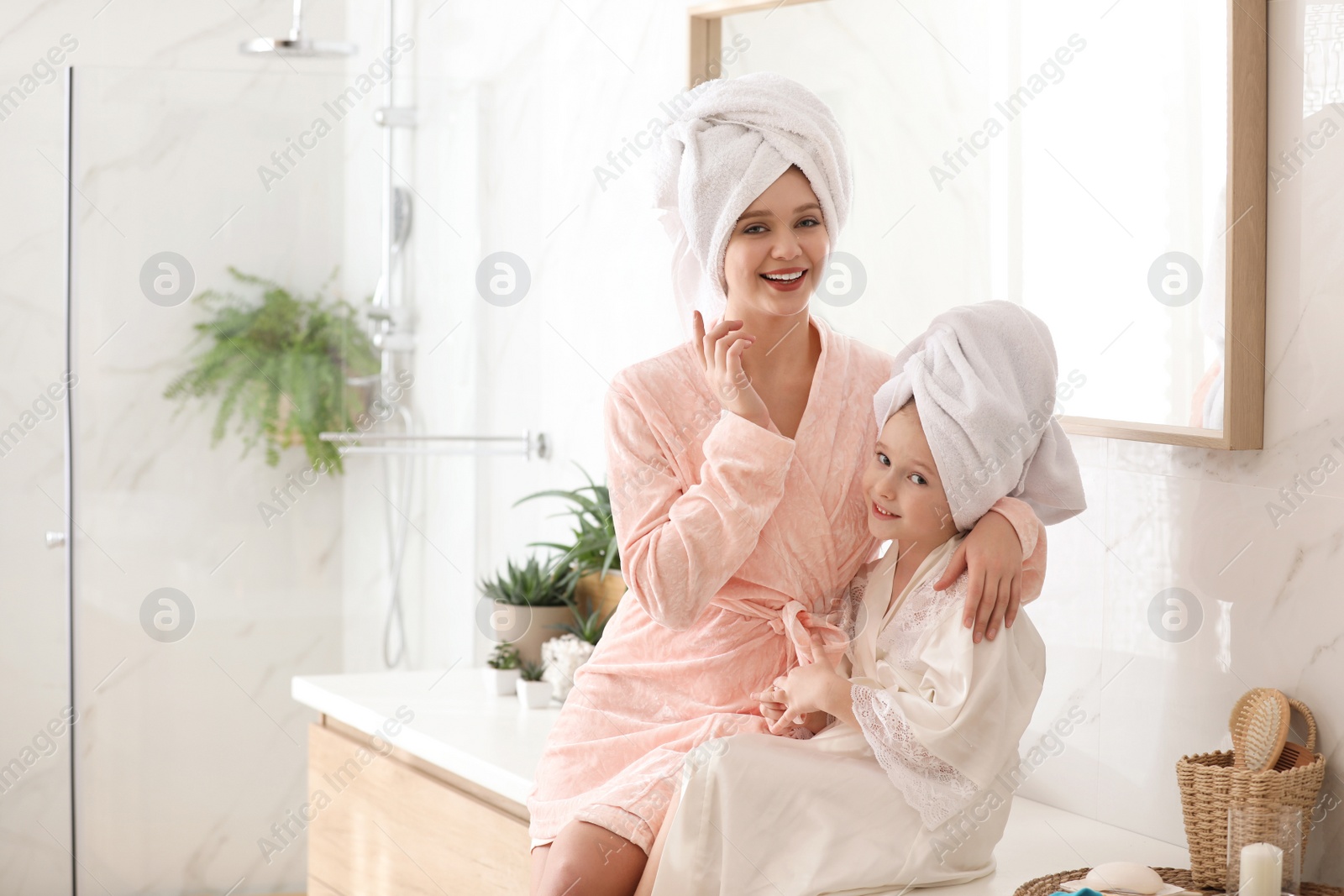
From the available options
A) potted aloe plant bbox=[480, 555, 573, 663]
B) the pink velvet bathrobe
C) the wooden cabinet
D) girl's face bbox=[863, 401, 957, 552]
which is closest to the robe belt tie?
the pink velvet bathrobe

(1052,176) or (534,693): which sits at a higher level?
(1052,176)

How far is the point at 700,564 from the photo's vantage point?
142cm

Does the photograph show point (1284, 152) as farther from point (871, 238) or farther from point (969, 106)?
point (871, 238)

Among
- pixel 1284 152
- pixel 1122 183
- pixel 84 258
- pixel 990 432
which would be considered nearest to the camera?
pixel 990 432

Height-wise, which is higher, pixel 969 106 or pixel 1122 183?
pixel 969 106

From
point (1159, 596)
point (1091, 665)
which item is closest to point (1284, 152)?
point (1159, 596)

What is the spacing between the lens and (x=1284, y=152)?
4.78 ft

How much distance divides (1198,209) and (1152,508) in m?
0.37

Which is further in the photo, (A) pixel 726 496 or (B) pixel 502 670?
(B) pixel 502 670

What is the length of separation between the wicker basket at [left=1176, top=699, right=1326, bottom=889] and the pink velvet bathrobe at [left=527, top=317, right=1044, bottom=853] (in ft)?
0.92

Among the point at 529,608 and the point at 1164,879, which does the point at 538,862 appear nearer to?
the point at 1164,879

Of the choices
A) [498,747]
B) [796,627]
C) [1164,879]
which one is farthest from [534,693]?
[1164,879]

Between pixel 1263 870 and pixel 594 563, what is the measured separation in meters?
1.35

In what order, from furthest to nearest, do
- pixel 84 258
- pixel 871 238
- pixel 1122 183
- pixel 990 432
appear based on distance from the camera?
pixel 84 258
pixel 871 238
pixel 1122 183
pixel 990 432
